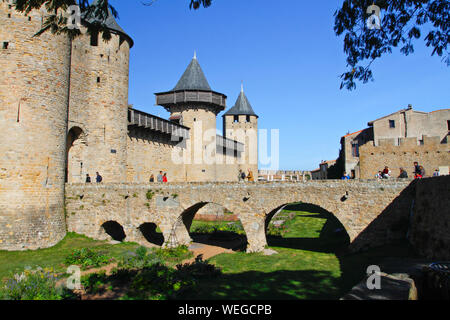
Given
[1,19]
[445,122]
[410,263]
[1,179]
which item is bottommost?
[410,263]

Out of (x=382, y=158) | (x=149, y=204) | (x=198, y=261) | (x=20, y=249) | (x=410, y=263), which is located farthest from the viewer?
(x=382, y=158)

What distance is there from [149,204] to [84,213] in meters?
3.59

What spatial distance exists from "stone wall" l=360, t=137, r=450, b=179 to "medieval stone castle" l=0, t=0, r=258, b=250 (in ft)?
44.7

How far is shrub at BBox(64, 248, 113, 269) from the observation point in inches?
494

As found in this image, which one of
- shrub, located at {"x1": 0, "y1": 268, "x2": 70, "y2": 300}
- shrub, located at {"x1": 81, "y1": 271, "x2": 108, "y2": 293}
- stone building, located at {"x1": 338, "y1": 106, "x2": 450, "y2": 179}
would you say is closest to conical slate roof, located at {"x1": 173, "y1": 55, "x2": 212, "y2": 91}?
stone building, located at {"x1": 338, "y1": 106, "x2": 450, "y2": 179}

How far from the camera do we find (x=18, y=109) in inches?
560

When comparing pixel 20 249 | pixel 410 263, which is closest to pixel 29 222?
pixel 20 249

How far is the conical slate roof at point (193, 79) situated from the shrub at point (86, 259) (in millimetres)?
18661

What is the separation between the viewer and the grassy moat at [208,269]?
8.84 m

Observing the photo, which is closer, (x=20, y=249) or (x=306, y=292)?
(x=306, y=292)
